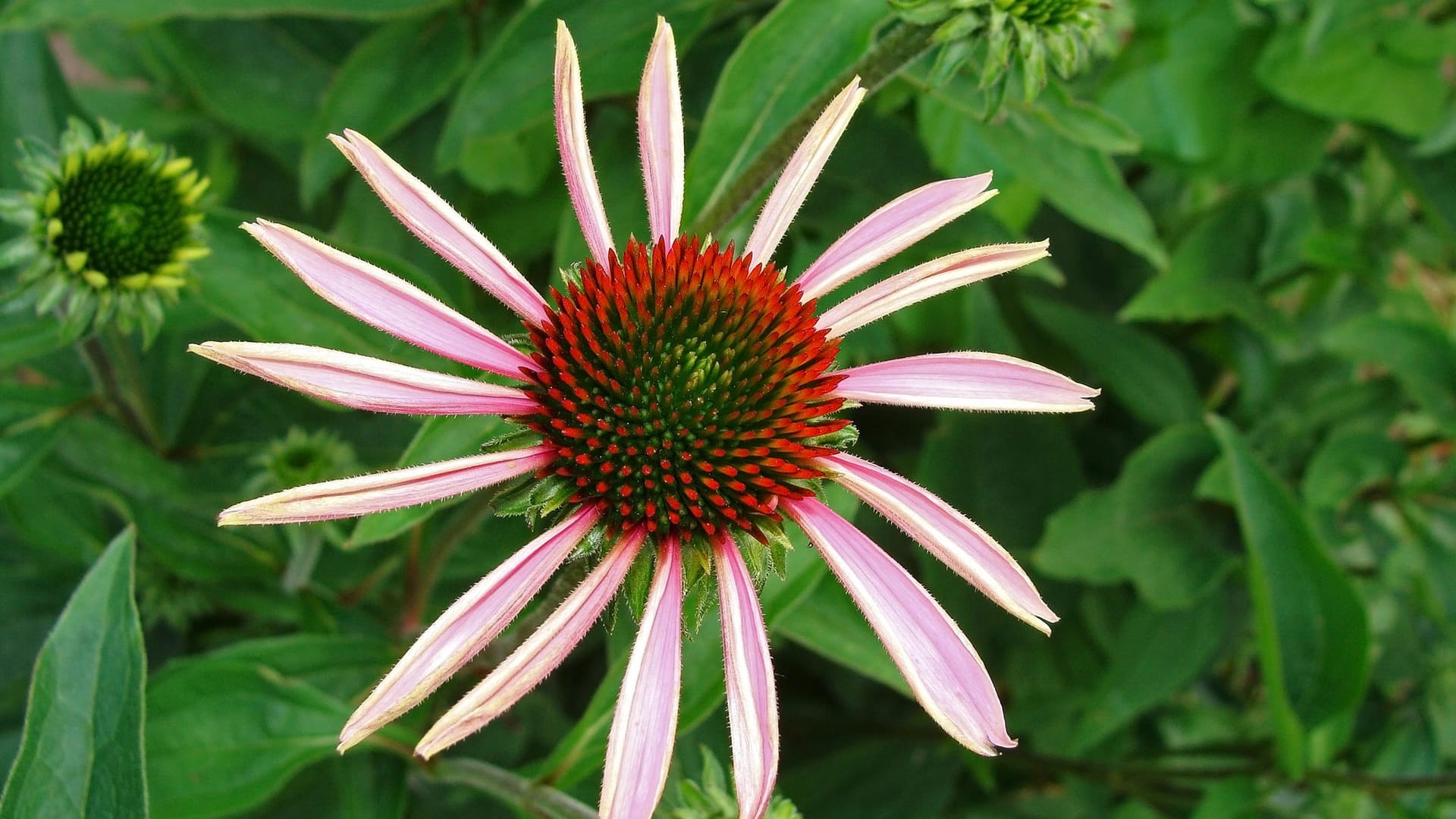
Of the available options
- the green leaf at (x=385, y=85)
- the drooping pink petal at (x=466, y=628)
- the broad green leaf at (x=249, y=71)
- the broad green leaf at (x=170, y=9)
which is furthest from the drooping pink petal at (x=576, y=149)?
the broad green leaf at (x=249, y=71)

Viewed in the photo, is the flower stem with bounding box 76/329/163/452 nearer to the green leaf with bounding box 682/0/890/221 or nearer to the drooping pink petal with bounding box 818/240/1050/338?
the green leaf with bounding box 682/0/890/221

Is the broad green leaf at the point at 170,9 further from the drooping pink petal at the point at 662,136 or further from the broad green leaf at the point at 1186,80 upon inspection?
the broad green leaf at the point at 1186,80

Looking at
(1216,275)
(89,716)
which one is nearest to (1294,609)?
(1216,275)

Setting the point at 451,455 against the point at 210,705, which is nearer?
the point at 451,455

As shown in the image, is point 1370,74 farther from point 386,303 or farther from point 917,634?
point 386,303

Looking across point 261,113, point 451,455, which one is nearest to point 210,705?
point 451,455

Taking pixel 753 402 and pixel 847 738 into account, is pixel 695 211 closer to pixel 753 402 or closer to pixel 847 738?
pixel 753 402
